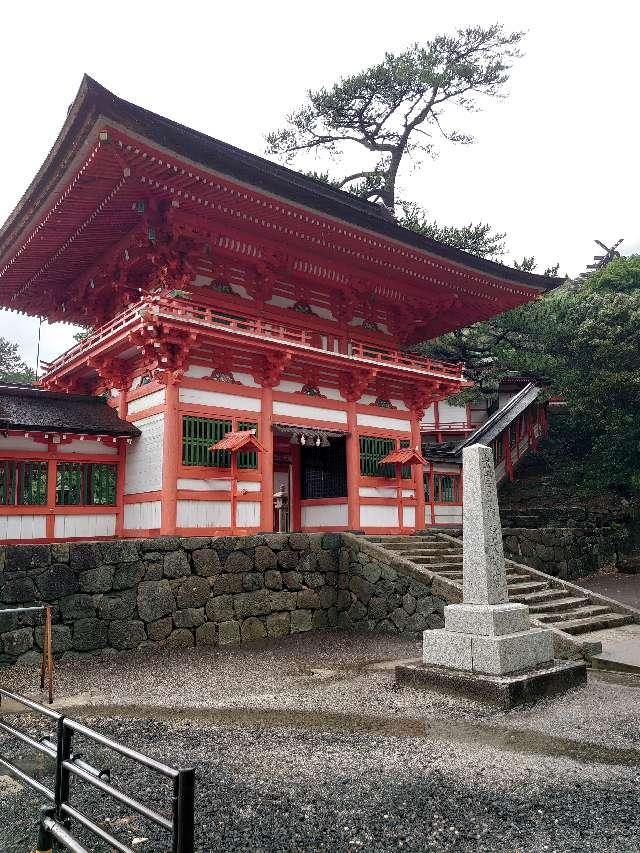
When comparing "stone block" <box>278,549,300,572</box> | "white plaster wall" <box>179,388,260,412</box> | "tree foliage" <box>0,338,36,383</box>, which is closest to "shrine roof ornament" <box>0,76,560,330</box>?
"white plaster wall" <box>179,388,260,412</box>

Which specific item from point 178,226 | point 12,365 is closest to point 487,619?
point 178,226

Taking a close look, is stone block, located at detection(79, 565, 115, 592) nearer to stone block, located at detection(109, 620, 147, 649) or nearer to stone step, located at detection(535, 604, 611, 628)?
stone block, located at detection(109, 620, 147, 649)

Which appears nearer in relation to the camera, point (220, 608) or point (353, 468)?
point (220, 608)

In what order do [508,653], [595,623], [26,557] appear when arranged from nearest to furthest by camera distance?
1. [508,653]
2. [26,557]
3. [595,623]

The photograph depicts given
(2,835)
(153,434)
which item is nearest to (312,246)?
(153,434)

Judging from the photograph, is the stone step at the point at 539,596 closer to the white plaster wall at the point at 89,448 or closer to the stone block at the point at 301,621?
the stone block at the point at 301,621

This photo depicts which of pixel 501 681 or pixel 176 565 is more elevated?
pixel 176 565

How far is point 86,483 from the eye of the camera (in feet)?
42.1

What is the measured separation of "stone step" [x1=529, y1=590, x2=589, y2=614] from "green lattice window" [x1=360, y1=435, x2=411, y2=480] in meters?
5.29

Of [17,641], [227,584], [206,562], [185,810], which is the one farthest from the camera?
[227,584]

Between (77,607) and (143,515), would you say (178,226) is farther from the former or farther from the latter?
(77,607)

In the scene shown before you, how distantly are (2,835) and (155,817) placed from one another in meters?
2.40

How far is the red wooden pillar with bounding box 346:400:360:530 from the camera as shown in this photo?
50.9 ft

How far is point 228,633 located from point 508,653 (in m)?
6.17
